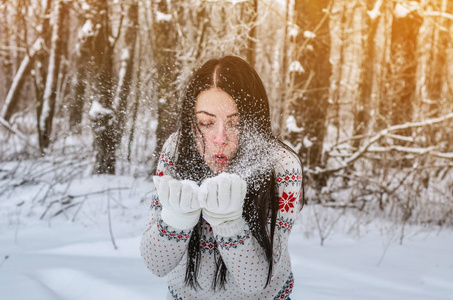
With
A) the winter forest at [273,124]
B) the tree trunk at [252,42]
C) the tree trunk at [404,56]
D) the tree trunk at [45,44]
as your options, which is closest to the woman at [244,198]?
the winter forest at [273,124]

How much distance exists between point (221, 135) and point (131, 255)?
2519mm

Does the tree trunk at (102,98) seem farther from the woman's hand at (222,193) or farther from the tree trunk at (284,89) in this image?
the woman's hand at (222,193)

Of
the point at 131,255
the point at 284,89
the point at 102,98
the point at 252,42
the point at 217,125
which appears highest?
the point at 252,42

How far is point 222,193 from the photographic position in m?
1.28

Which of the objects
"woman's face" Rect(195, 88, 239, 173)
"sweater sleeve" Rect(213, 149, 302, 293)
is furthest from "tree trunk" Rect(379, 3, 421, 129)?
"woman's face" Rect(195, 88, 239, 173)

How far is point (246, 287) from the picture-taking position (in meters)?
1.51

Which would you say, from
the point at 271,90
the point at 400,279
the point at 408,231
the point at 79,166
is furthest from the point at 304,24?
the point at 400,279

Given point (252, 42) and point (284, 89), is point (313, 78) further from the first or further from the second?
point (252, 42)

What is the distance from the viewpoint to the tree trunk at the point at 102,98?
6.34 meters

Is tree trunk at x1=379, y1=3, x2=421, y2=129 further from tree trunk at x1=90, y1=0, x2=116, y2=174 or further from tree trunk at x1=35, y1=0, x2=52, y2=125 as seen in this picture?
tree trunk at x1=35, y1=0, x2=52, y2=125

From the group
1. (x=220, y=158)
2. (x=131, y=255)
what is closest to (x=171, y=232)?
(x=220, y=158)

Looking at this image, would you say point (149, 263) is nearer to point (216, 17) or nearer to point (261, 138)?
point (261, 138)

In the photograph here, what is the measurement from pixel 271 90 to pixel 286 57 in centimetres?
48

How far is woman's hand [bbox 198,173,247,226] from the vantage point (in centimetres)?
128
